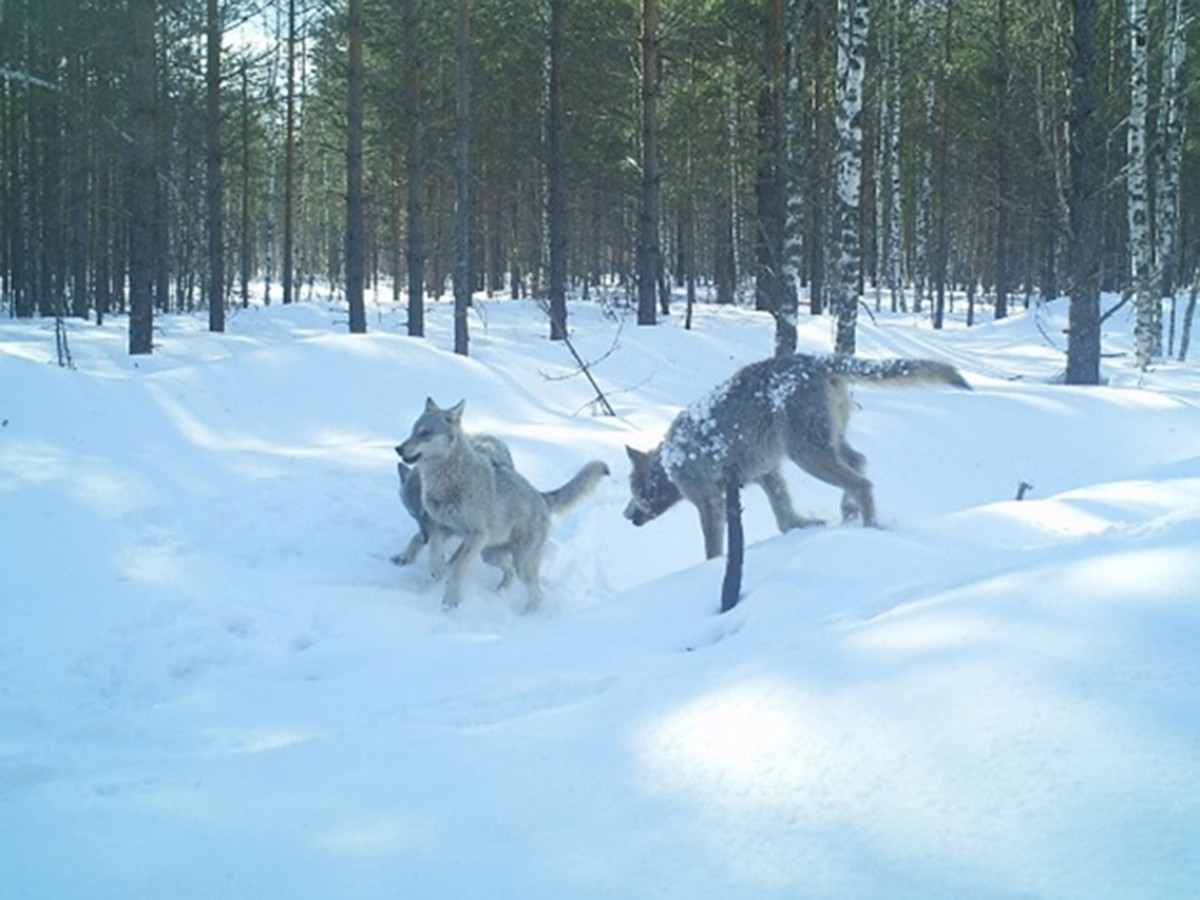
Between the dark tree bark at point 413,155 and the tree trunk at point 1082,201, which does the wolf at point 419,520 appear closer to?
the tree trunk at point 1082,201

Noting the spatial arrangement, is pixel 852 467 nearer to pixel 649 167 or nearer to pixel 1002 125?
pixel 649 167

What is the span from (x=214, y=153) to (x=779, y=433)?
61.7ft

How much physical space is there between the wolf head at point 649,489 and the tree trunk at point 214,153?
17.1 metres

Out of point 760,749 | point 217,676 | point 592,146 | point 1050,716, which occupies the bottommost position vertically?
point 217,676

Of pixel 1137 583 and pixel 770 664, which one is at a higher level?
pixel 1137 583

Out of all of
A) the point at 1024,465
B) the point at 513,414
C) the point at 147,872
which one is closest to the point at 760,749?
the point at 147,872

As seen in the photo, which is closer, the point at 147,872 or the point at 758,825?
the point at 758,825

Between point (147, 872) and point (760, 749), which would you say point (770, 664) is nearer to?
point (760, 749)

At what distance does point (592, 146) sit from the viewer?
1280 inches

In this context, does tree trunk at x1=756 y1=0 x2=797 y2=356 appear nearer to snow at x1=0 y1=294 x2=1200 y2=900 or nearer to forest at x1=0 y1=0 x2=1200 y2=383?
forest at x1=0 y1=0 x2=1200 y2=383

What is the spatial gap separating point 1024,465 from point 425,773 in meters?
9.53

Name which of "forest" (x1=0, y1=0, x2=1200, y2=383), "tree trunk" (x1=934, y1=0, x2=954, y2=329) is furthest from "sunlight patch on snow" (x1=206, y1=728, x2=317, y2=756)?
"tree trunk" (x1=934, y1=0, x2=954, y2=329)

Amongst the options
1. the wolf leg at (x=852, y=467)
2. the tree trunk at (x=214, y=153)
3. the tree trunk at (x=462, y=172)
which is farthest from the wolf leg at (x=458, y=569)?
the tree trunk at (x=214, y=153)

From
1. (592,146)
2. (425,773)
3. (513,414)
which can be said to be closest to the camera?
(425,773)
